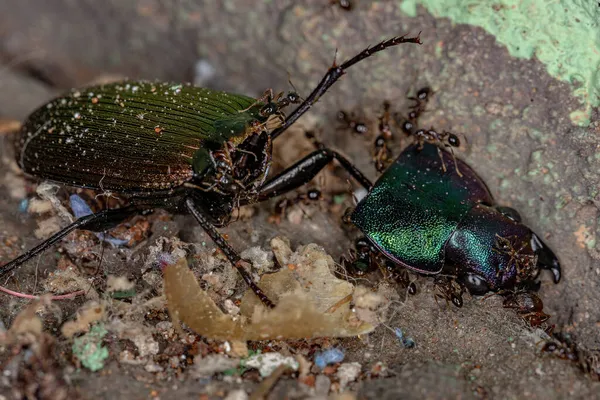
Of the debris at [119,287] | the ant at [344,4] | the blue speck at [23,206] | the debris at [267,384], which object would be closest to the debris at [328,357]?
the debris at [267,384]

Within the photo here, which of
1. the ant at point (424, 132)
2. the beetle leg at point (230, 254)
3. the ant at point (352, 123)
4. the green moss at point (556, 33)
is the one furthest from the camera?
the ant at point (352, 123)

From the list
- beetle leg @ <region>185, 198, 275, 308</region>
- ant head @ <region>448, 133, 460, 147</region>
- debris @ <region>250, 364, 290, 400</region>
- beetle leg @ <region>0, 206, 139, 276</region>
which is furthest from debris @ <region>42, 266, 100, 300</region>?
ant head @ <region>448, 133, 460, 147</region>

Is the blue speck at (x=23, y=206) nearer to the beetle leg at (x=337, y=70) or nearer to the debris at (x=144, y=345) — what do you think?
the debris at (x=144, y=345)

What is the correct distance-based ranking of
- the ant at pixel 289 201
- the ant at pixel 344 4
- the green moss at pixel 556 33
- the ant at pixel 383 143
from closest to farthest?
1. the green moss at pixel 556 33
2. the ant at pixel 289 201
3. the ant at pixel 383 143
4. the ant at pixel 344 4

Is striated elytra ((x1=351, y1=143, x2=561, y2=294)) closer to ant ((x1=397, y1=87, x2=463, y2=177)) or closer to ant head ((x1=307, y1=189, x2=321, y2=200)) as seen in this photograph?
ant ((x1=397, y1=87, x2=463, y2=177))

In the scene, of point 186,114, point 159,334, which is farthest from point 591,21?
point 159,334

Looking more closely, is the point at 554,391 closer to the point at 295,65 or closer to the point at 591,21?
the point at 591,21
